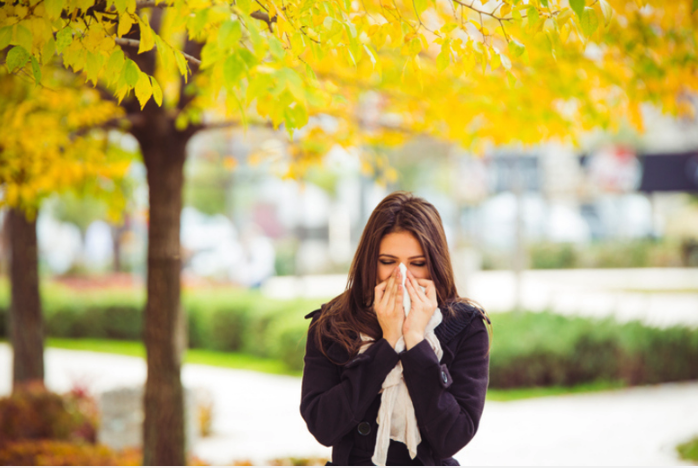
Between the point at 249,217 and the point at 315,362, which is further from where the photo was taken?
the point at 249,217

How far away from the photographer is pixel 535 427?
→ 6.94m

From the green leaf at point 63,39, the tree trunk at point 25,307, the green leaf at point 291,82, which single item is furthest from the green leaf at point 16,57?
the tree trunk at point 25,307

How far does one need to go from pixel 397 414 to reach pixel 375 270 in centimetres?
52

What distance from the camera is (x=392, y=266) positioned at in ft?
7.34

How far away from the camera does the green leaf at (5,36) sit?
1.97 metres

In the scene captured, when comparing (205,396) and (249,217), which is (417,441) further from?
(249,217)

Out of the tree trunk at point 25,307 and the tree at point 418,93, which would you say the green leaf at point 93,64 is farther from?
the tree trunk at point 25,307

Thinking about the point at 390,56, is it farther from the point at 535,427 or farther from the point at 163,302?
the point at 535,427

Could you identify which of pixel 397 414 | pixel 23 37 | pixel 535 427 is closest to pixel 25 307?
pixel 23 37

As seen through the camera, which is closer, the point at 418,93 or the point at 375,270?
the point at 375,270

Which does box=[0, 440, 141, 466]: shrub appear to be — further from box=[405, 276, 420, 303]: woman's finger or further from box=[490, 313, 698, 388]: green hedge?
box=[490, 313, 698, 388]: green hedge

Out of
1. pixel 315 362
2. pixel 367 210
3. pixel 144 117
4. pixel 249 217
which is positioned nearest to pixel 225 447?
pixel 144 117

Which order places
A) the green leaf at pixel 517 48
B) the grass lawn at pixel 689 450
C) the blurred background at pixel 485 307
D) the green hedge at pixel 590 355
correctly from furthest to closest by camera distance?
1. the green hedge at pixel 590 355
2. the blurred background at pixel 485 307
3. the grass lawn at pixel 689 450
4. the green leaf at pixel 517 48

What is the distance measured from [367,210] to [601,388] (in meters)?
20.0
